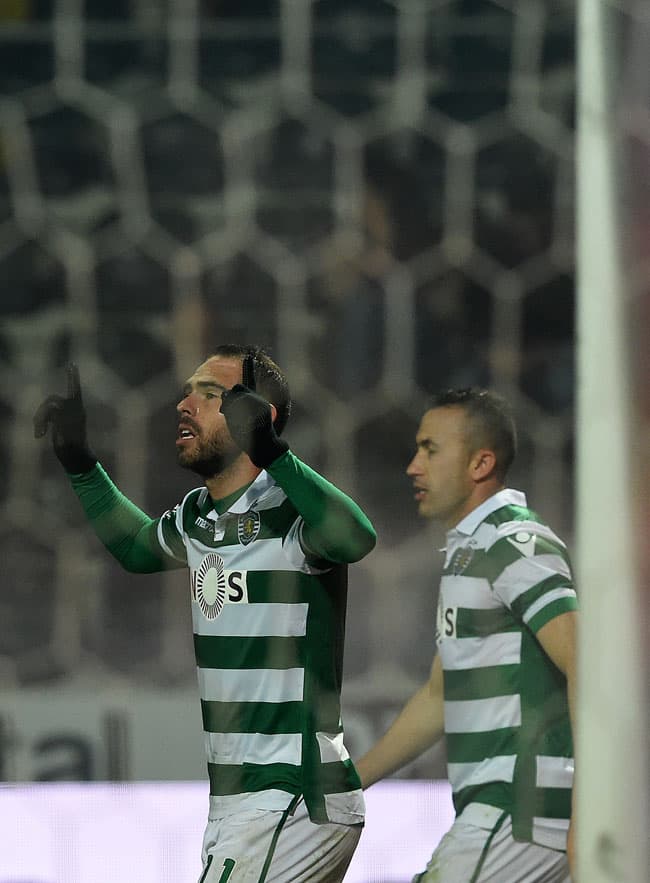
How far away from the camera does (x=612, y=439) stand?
38cm

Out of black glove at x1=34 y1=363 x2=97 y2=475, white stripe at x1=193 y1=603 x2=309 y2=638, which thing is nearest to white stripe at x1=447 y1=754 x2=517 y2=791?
white stripe at x1=193 y1=603 x2=309 y2=638

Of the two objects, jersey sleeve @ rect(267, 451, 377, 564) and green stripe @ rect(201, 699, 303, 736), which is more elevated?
jersey sleeve @ rect(267, 451, 377, 564)

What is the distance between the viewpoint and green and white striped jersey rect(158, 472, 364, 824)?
0.57 meters

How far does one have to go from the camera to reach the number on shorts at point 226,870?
61 cm

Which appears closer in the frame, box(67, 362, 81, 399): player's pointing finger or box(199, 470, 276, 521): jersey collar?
box(67, 362, 81, 399): player's pointing finger

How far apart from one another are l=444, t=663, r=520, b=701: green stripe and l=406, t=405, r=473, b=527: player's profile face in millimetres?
73

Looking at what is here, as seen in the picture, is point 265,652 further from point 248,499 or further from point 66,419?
point 66,419

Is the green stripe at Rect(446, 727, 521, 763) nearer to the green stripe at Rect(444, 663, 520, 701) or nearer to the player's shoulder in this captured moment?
the green stripe at Rect(444, 663, 520, 701)

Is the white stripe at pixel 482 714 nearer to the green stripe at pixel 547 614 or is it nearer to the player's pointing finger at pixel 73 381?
the green stripe at pixel 547 614

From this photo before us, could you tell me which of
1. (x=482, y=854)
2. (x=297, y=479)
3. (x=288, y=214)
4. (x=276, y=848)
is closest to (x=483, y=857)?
(x=482, y=854)

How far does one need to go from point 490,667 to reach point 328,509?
144 mm

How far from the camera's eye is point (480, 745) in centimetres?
62

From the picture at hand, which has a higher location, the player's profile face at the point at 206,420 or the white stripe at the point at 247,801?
the player's profile face at the point at 206,420

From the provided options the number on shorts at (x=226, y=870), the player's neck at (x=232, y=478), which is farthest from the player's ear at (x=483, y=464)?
the number on shorts at (x=226, y=870)
